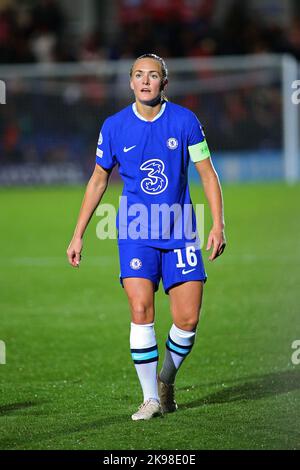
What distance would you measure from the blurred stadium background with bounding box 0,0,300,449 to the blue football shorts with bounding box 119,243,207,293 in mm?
849

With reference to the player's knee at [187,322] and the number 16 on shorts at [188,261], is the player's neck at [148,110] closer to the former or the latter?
the number 16 on shorts at [188,261]

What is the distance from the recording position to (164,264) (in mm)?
6848

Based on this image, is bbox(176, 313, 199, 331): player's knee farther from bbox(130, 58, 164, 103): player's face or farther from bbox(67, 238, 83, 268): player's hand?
bbox(130, 58, 164, 103): player's face

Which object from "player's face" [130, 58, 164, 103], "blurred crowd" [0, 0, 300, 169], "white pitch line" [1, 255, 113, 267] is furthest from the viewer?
"blurred crowd" [0, 0, 300, 169]

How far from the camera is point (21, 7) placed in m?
29.3

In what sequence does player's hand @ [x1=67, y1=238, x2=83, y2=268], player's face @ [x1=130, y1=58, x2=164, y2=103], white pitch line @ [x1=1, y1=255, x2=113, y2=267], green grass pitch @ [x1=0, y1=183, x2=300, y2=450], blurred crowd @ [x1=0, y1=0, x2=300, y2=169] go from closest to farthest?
1. green grass pitch @ [x1=0, y1=183, x2=300, y2=450]
2. player's face @ [x1=130, y1=58, x2=164, y2=103]
3. player's hand @ [x1=67, y1=238, x2=83, y2=268]
4. white pitch line @ [x1=1, y1=255, x2=113, y2=267]
5. blurred crowd @ [x1=0, y1=0, x2=300, y2=169]

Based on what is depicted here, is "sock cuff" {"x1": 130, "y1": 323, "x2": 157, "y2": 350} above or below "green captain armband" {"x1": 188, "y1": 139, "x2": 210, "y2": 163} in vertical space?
below

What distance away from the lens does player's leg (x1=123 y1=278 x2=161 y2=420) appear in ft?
21.9

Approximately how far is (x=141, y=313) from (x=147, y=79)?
142cm

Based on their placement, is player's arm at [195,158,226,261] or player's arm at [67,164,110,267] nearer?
player's arm at [195,158,226,261]

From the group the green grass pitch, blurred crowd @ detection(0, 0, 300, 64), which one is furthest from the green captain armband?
blurred crowd @ detection(0, 0, 300, 64)

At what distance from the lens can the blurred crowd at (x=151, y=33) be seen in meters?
26.0
